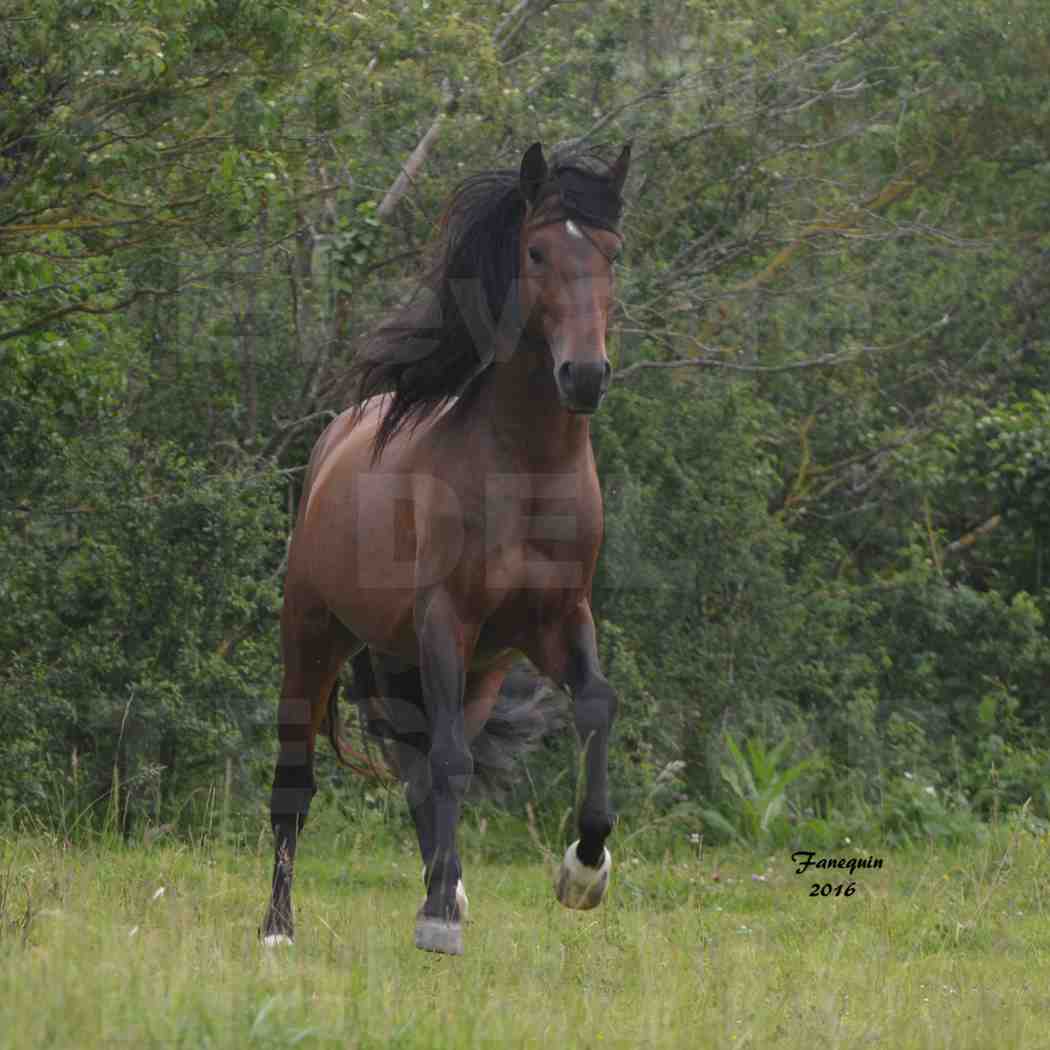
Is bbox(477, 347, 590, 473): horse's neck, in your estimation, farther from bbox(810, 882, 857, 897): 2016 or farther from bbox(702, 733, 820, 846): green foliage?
bbox(702, 733, 820, 846): green foliage

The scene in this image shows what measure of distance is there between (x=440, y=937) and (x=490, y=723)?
197cm

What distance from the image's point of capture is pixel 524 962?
5520mm

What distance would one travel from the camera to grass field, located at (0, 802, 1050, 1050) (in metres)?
3.90

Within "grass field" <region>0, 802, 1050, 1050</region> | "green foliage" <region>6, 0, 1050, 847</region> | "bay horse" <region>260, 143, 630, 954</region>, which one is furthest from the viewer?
"green foliage" <region>6, 0, 1050, 847</region>

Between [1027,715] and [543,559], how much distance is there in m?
7.50

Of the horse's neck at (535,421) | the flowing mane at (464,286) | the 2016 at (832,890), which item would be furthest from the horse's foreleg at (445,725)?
the 2016 at (832,890)

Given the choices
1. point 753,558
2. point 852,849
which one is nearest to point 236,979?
point 852,849

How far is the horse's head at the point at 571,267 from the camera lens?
18.0ft

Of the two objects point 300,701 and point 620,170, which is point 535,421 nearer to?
point 620,170

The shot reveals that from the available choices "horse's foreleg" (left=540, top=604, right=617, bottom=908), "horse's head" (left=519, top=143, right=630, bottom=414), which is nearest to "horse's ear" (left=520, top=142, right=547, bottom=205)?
"horse's head" (left=519, top=143, right=630, bottom=414)

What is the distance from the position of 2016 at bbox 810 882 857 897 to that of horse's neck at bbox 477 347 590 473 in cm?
299

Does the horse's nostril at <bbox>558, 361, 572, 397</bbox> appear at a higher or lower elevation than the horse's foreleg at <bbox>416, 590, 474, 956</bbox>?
higher

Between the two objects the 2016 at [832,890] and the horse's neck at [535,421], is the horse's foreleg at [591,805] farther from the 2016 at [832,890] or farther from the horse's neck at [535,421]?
the 2016 at [832,890]

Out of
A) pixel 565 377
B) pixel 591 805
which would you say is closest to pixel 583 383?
pixel 565 377
